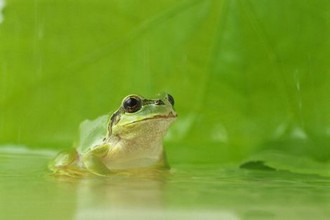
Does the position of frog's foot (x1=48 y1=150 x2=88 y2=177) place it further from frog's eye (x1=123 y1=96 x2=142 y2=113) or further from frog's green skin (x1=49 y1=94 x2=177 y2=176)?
frog's eye (x1=123 y1=96 x2=142 y2=113)

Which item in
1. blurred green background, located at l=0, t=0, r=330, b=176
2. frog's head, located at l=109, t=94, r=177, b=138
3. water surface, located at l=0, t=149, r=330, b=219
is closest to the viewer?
water surface, located at l=0, t=149, r=330, b=219

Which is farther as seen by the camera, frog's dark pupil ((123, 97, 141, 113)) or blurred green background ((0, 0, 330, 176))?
blurred green background ((0, 0, 330, 176))

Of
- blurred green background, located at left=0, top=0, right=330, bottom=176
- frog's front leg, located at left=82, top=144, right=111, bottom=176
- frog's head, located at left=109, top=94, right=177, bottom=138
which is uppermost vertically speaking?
blurred green background, located at left=0, top=0, right=330, bottom=176

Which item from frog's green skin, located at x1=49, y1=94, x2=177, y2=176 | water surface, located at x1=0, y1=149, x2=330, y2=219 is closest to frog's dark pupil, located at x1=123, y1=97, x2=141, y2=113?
frog's green skin, located at x1=49, y1=94, x2=177, y2=176

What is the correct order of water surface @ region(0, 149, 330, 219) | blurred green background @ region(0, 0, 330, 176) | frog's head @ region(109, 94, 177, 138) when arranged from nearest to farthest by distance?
1. water surface @ region(0, 149, 330, 219)
2. frog's head @ region(109, 94, 177, 138)
3. blurred green background @ region(0, 0, 330, 176)

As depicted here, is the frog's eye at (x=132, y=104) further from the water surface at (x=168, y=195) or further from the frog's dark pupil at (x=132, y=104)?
the water surface at (x=168, y=195)

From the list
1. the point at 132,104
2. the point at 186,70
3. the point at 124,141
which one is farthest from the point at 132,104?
the point at 186,70

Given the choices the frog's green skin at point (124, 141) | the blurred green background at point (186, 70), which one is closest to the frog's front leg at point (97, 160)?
the frog's green skin at point (124, 141)
